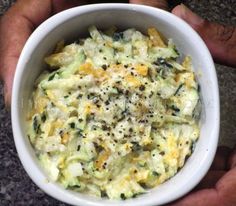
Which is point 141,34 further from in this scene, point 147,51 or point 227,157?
point 227,157

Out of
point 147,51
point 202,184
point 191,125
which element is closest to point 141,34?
point 147,51

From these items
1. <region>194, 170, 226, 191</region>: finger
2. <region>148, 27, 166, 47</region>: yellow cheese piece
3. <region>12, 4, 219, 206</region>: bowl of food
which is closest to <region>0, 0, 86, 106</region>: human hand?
<region>12, 4, 219, 206</region>: bowl of food

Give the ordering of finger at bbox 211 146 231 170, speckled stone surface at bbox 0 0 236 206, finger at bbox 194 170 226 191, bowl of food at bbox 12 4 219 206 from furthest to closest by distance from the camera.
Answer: speckled stone surface at bbox 0 0 236 206
finger at bbox 211 146 231 170
finger at bbox 194 170 226 191
bowl of food at bbox 12 4 219 206

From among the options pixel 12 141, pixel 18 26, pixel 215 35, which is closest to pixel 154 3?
pixel 215 35

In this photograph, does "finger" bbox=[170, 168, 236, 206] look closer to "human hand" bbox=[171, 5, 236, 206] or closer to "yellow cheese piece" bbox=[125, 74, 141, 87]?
"human hand" bbox=[171, 5, 236, 206]

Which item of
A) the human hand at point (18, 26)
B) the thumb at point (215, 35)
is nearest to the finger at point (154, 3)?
the thumb at point (215, 35)

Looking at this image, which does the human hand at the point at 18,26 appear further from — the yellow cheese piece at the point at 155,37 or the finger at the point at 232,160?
the finger at the point at 232,160

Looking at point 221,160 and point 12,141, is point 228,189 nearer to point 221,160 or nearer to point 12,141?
point 221,160
